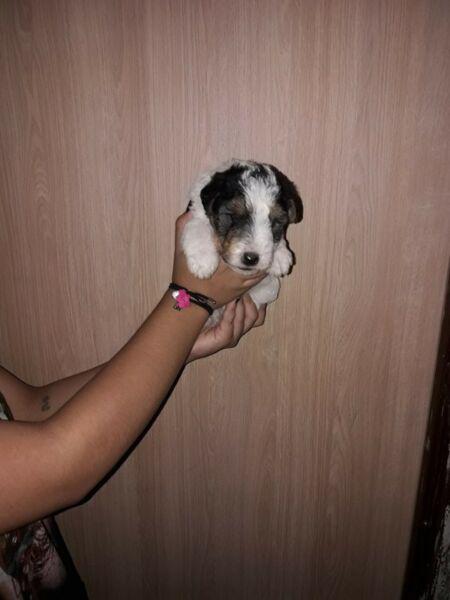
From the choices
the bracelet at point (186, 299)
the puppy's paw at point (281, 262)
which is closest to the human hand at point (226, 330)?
the puppy's paw at point (281, 262)

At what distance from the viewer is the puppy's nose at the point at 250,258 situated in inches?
58.9

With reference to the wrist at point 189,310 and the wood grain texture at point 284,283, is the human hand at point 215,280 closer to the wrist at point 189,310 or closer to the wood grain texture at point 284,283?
the wrist at point 189,310

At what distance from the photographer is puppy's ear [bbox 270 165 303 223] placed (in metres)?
1.59

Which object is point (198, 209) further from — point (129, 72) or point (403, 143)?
point (403, 143)

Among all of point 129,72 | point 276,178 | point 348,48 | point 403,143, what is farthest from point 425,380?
point 129,72

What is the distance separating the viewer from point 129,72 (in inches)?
66.8

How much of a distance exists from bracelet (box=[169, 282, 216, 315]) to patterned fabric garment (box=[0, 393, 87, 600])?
0.65 meters

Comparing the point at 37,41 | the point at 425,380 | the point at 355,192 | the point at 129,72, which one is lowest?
the point at 425,380

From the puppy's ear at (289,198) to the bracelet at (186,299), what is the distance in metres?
0.53

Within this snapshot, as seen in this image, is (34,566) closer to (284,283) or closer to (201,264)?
(201,264)

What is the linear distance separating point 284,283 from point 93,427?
121cm

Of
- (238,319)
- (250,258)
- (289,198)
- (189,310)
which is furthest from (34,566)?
(289,198)

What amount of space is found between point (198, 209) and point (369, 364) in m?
1.19

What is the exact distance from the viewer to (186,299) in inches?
52.1
